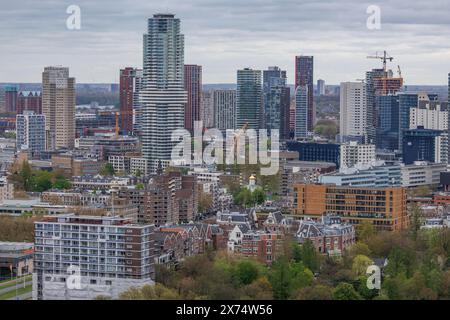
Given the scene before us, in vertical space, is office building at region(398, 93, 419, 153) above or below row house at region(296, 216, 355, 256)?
above

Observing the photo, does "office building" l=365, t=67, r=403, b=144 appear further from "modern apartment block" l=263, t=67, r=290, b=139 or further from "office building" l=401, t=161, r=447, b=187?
"office building" l=401, t=161, r=447, b=187

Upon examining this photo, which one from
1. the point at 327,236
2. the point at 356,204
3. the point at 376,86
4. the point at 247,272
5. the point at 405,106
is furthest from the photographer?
the point at 376,86

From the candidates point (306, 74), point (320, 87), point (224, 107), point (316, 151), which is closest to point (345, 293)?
point (316, 151)

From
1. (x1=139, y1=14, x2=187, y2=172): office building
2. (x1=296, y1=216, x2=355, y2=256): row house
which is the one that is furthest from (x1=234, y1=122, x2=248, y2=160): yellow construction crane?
(x1=296, y1=216, x2=355, y2=256): row house

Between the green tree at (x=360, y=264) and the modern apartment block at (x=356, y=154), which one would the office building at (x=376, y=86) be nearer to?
the modern apartment block at (x=356, y=154)

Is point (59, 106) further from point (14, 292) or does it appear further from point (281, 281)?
point (281, 281)
